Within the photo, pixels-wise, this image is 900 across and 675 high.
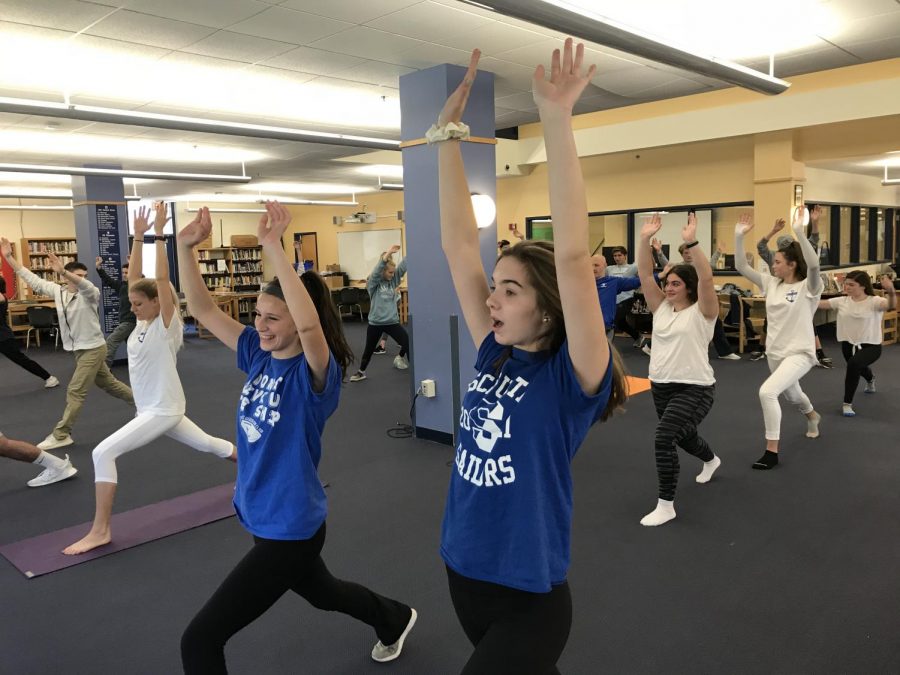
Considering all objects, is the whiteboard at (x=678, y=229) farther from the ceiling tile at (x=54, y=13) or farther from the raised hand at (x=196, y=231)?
the raised hand at (x=196, y=231)

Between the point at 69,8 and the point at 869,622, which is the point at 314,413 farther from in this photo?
the point at 69,8

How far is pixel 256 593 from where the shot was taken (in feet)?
6.57

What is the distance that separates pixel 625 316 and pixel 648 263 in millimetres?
7201

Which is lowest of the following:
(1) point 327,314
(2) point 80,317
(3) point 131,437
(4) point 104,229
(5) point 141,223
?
(3) point 131,437

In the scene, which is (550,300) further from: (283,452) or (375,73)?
(375,73)

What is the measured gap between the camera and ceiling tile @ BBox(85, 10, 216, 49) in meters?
4.49

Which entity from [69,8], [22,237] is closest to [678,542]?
[69,8]

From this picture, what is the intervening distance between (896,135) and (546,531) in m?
10.8

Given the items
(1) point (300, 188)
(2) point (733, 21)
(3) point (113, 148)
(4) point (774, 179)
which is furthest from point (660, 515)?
(1) point (300, 188)

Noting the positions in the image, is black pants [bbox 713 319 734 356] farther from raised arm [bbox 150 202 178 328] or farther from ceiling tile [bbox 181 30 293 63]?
raised arm [bbox 150 202 178 328]

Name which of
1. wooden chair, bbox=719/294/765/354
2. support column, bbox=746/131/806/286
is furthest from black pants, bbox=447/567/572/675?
support column, bbox=746/131/806/286

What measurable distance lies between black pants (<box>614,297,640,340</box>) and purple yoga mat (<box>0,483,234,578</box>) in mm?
7376

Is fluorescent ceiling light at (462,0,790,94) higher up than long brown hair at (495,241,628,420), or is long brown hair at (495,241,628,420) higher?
fluorescent ceiling light at (462,0,790,94)

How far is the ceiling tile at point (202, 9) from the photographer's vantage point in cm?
420
